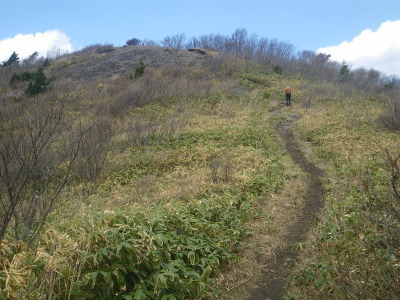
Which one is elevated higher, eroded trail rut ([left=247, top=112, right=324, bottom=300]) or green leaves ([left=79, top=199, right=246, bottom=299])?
green leaves ([left=79, top=199, right=246, bottom=299])

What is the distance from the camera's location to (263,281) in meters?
3.96

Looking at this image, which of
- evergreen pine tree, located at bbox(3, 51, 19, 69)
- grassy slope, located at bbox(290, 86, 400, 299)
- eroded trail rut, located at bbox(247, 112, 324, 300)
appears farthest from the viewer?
evergreen pine tree, located at bbox(3, 51, 19, 69)

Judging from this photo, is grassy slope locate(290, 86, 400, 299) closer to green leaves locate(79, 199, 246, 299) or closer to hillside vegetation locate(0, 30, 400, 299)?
hillside vegetation locate(0, 30, 400, 299)

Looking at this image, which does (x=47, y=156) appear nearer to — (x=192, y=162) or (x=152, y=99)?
(x=192, y=162)

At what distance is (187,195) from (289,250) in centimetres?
249

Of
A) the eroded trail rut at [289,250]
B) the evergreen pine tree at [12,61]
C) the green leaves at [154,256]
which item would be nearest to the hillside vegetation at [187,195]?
the green leaves at [154,256]

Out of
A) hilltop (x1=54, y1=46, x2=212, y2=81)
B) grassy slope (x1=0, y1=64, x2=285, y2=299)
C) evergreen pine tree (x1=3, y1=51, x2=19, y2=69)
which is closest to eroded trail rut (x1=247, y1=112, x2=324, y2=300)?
grassy slope (x1=0, y1=64, x2=285, y2=299)

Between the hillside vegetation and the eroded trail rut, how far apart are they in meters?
0.17

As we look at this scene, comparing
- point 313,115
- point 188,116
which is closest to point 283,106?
point 313,115

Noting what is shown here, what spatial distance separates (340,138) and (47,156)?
10076 millimetres

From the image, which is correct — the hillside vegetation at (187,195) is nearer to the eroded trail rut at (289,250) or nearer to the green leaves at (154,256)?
the green leaves at (154,256)

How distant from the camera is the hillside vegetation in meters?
2.92

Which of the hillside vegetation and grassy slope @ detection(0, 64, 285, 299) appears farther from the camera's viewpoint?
the hillside vegetation

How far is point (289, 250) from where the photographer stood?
4648 millimetres
